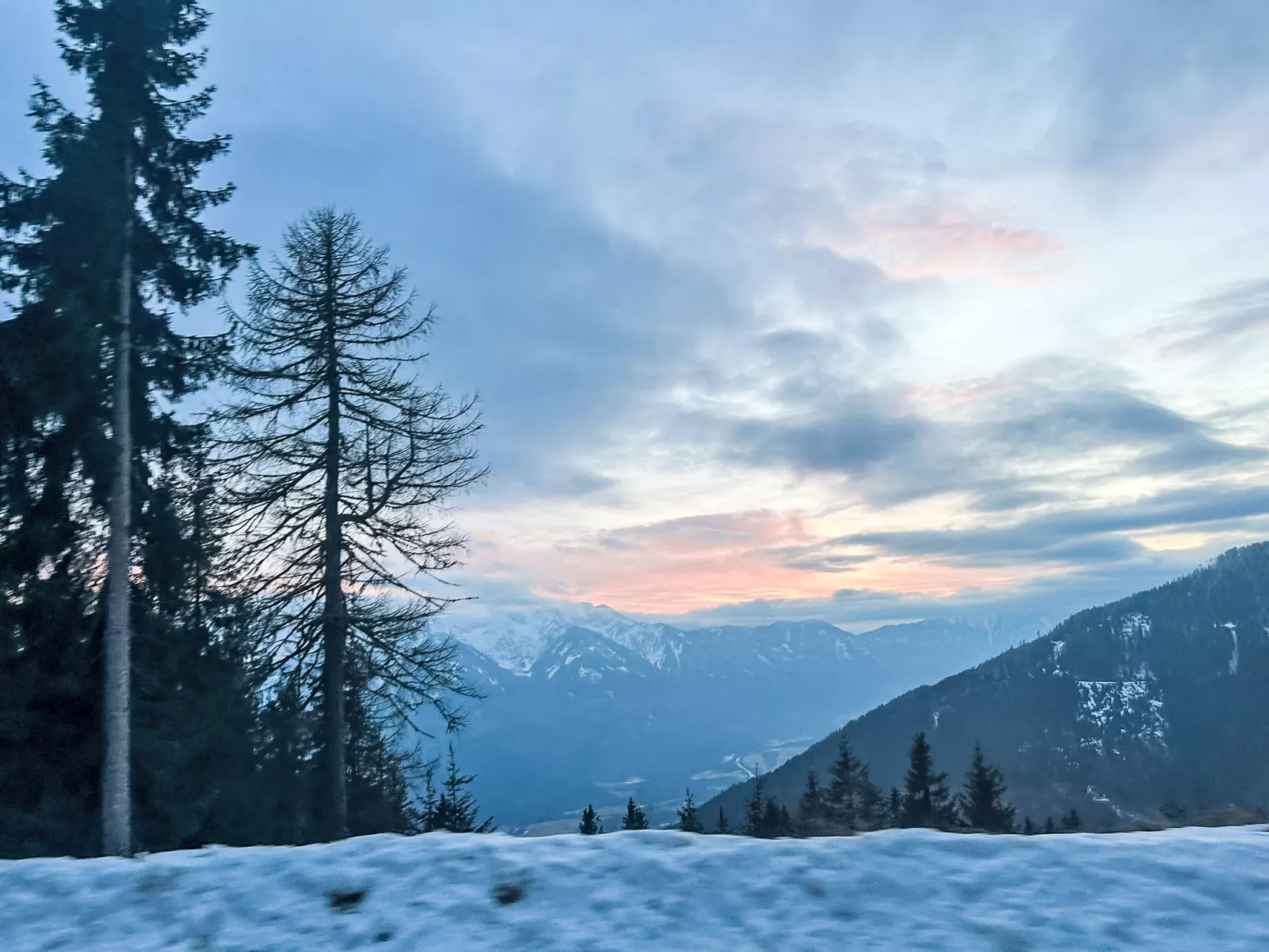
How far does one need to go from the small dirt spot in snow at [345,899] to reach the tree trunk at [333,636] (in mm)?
11461

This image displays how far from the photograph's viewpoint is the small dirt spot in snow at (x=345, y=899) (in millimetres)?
5117

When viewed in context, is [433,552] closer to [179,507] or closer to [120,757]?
[179,507]

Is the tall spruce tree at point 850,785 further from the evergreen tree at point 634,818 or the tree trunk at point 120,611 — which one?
the tree trunk at point 120,611

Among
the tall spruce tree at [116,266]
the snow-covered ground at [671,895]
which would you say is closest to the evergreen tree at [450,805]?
the tall spruce tree at [116,266]

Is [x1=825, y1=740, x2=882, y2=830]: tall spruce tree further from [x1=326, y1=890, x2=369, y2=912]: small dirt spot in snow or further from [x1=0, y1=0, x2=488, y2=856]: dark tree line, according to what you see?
[x1=326, y1=890, x2=369, y2=912]: small dirt spot in snow

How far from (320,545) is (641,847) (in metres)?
12.2

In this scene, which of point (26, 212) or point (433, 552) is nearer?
point (26, 212)

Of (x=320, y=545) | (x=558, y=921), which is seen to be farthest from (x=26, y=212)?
(x=558, y=921)

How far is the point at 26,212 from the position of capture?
13.5 meters

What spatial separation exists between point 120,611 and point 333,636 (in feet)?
12.9

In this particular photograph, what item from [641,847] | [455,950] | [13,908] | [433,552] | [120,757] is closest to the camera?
[455,950]

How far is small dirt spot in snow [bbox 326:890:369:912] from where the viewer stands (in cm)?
512

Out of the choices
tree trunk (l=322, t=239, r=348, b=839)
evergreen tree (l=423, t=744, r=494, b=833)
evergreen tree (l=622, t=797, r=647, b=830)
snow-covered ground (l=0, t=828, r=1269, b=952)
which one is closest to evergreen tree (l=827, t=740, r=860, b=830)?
evergreen tree (l=622, t=797, r=647, b=830)

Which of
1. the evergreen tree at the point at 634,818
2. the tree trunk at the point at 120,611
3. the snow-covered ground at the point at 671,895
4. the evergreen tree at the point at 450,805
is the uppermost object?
the tree trunk at the point at 120,611
